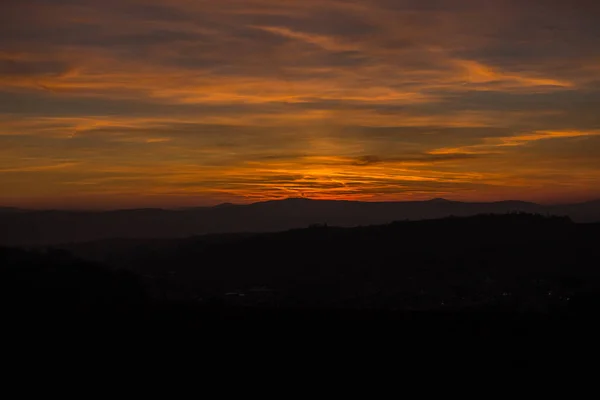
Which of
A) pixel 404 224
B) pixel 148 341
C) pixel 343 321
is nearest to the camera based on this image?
pixel 148 341

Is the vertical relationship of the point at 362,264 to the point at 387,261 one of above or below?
below

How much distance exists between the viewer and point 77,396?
10430mm

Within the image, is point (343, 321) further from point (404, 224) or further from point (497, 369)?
point (404, 224)

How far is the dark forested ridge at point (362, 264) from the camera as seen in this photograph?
35000 millimetres

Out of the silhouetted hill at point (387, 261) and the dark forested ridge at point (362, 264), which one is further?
the silhouetted hill at point (387, 261)

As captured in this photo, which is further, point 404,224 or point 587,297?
point 404,224

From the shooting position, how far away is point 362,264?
5700cm

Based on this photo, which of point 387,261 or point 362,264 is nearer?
point 362,264

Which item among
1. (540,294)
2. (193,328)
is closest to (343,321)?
(193,328)

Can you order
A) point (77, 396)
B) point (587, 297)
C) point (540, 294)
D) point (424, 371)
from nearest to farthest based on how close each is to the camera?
point (77, 396) → point (424, 371) → point (587, 297) → point (540, 294)

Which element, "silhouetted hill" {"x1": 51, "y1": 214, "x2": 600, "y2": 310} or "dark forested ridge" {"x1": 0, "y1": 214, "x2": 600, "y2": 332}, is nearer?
"dark forested ridge" {"x1": 0, "y1": 214, "x2": 600, "y2": 332}

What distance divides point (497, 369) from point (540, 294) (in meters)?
24.3

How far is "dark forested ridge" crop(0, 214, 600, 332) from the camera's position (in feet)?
115

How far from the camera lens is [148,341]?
12031 mm
